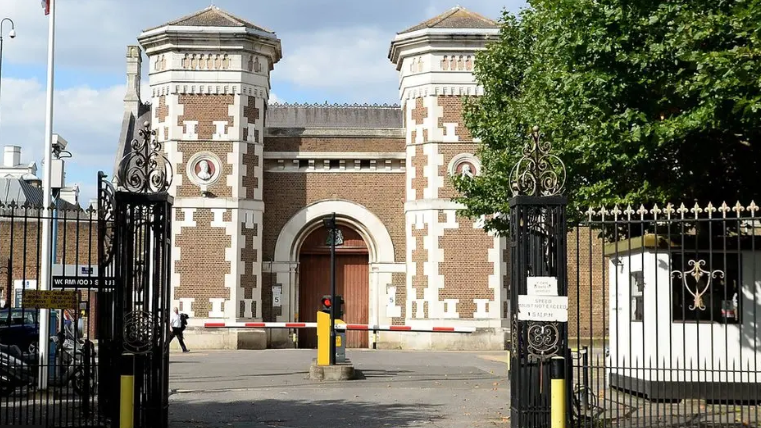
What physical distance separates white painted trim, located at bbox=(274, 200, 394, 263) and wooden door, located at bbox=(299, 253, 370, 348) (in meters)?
0.63

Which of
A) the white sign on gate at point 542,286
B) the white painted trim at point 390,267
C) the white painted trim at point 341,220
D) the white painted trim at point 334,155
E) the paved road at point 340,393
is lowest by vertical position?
the paved road at point 340,393

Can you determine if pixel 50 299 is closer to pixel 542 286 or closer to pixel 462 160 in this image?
pixel 542 286

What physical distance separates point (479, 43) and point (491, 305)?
24.3 ft

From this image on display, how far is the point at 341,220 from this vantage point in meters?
30.1

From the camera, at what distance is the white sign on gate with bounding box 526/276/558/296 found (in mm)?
11117

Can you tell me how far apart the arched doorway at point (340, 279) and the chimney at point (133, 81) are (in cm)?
1600

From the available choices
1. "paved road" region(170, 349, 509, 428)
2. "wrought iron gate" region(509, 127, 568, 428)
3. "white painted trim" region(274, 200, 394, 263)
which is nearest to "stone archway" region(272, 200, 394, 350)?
"white painted trim" region(274, 200, 394, 263)

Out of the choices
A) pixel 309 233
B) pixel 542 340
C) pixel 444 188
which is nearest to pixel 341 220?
pixel 309 233

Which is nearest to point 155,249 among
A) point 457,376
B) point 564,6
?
point 564,6

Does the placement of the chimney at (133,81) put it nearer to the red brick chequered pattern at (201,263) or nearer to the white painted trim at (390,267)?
the red brick chequered pattern at (201,263)

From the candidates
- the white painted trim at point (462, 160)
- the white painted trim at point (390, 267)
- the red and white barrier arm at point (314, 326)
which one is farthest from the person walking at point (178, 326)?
the white painted trim at point (462, 160)

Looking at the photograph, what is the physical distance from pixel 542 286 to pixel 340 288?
767 inches

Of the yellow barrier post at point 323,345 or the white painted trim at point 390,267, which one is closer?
the yellow barrier post at point 323,345

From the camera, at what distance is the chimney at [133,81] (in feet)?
142
